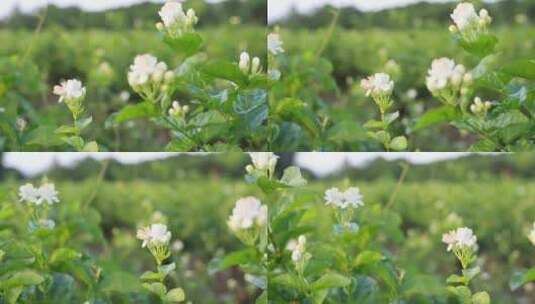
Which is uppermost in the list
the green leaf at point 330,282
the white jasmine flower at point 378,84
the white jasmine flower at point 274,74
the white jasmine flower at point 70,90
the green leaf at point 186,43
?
the green leaf at point 186,43

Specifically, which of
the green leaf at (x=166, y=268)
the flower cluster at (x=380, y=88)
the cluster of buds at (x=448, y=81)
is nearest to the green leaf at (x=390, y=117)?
the flower cluster at (x=380, y=88)

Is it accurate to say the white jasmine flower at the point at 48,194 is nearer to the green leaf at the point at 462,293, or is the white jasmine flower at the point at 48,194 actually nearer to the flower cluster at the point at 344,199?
the flower cluster at the point at 344,199

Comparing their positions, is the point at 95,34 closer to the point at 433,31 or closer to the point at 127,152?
the point at 127,152

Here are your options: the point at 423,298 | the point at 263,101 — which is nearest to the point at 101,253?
the point at 263,101

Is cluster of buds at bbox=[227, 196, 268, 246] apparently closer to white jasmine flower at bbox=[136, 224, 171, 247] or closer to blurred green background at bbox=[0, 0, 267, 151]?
white jasmine flower at bbox=[136, 224, 171, 247]

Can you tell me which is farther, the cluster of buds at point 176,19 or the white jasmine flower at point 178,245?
the white jasmine flower at point 178,245
